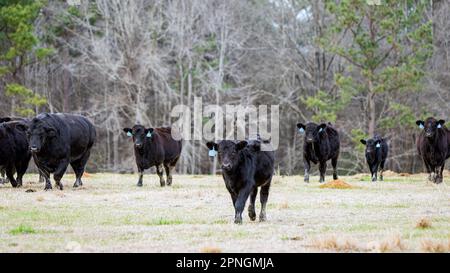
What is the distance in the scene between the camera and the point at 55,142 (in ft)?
71.2

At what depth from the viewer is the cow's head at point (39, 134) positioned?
68.3ft

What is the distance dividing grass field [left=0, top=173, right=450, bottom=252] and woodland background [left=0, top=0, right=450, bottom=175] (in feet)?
71.5

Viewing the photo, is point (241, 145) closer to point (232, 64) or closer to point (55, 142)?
point (55, 142)

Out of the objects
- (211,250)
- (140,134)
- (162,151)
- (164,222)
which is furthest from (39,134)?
(211,250)

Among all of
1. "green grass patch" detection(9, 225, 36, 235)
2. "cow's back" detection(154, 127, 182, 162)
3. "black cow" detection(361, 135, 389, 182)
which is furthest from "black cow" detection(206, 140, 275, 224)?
"black cow" detection(361, 135, 389, 182)

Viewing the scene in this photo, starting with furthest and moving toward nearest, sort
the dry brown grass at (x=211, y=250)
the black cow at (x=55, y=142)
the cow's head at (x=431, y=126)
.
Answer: the cow's head at (x=431, y=126)
the black cow at (x=55, y=142)
the dry brown grass at (x=211, y=250)

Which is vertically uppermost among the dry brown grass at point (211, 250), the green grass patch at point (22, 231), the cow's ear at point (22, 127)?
the cow's ear at point (22, 127)

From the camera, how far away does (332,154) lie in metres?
28.4

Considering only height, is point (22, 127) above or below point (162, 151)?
above

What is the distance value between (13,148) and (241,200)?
10.4m

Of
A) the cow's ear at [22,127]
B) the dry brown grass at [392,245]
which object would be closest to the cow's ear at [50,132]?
the cow's ear at [22,127]

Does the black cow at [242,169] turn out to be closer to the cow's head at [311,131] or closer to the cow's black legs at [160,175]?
the cow's black legs at [160,175]

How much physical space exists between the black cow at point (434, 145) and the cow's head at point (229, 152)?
533 inches
